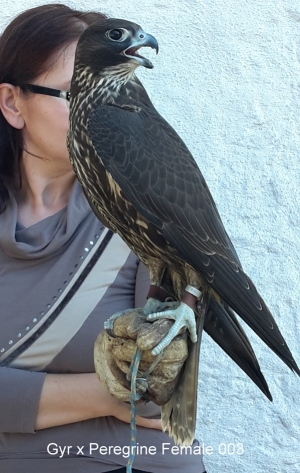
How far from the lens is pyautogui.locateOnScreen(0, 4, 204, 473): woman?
5.56ft

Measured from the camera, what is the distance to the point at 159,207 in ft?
4.82

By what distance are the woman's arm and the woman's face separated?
657 mm

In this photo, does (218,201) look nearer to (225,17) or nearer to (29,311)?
(225,17)

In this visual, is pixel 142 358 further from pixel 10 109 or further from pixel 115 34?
pixel 10 109

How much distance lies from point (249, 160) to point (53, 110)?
2.82 ft

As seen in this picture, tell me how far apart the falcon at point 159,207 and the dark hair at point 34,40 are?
0.32 metres

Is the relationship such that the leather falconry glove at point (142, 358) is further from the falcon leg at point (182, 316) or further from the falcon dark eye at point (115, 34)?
the falcon dark eye at point (115, 34)

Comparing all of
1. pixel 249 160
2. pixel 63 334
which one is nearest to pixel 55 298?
pixel 63 334

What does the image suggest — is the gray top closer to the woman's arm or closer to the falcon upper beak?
the woman's arm

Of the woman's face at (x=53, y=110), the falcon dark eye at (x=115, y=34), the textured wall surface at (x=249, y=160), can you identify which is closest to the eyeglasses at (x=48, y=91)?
the woman's face at (x=53, y=110)

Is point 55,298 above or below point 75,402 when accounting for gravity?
above

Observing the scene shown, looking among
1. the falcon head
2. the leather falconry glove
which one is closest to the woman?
the leather falconry glove

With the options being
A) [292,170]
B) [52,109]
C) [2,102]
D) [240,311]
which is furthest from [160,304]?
[292,170]

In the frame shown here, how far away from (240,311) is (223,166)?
1.13 metres
